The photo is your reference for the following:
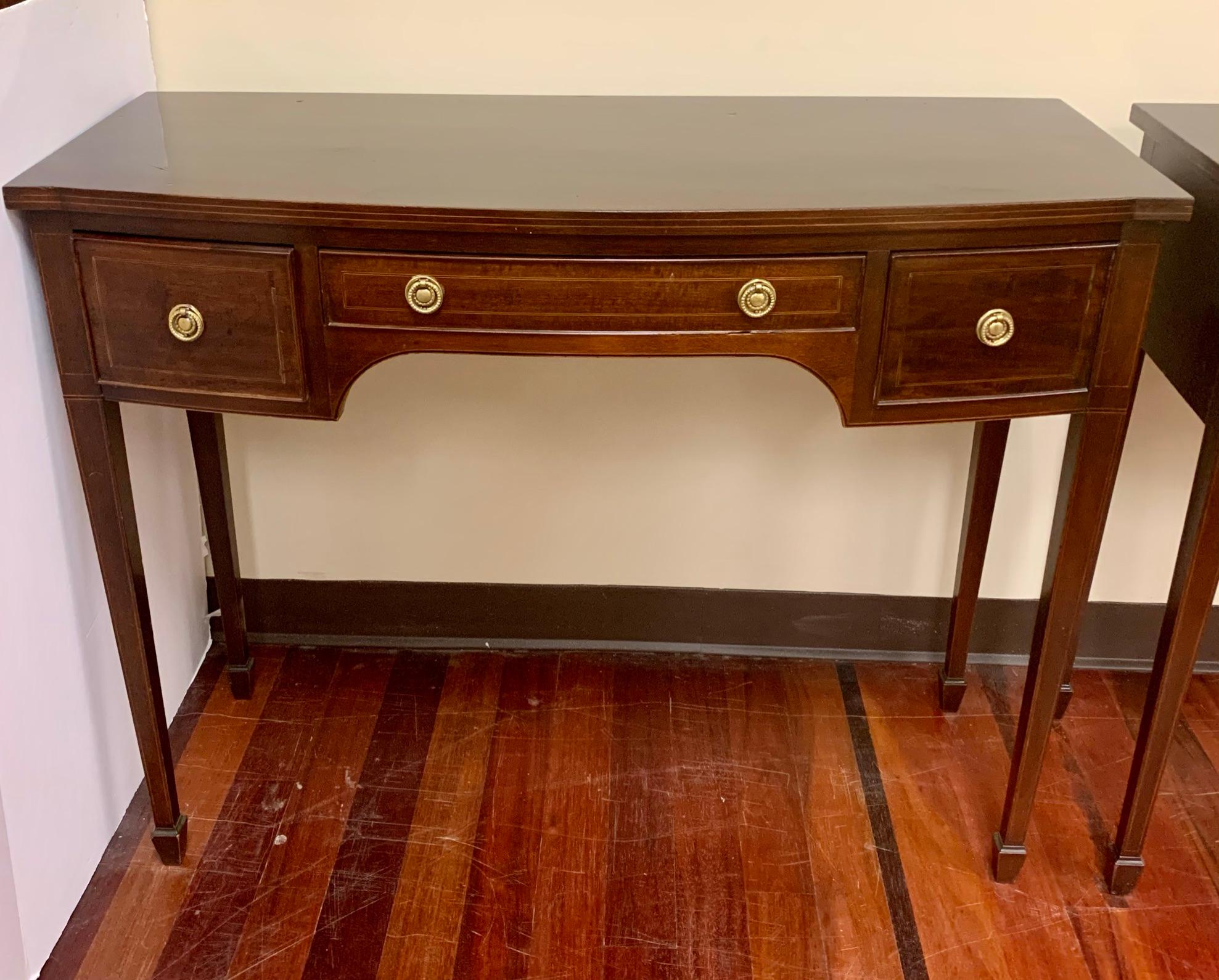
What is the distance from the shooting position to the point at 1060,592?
4.55 feet

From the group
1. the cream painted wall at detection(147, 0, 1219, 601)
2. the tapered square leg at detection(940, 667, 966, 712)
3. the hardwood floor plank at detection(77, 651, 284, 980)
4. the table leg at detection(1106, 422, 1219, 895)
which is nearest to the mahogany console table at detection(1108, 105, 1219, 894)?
the table leg at detection(1106, 422, 1219, 895)

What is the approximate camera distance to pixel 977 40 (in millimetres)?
1589

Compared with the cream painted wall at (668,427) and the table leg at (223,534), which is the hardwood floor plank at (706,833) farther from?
the table leg at (223,534)

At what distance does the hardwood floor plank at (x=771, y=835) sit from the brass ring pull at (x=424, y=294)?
2.76 ft

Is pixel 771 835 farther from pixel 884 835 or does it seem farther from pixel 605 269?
pixel 605 269

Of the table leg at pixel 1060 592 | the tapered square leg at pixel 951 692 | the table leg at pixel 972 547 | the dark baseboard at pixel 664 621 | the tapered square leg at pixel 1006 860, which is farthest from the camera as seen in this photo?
the dark baseboard at pixel 664 621

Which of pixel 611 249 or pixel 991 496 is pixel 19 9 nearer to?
pixel 611 249

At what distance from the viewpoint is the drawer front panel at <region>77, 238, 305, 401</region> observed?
121cm

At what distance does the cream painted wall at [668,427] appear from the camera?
1595 millimetres

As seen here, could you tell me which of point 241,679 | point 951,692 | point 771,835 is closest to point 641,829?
point 771,835

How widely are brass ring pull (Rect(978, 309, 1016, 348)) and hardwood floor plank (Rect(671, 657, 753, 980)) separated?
0.76 meters

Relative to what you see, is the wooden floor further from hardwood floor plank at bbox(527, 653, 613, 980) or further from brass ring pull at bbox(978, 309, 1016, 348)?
brass ring pull at bbox(978, 309, 1016, 348)

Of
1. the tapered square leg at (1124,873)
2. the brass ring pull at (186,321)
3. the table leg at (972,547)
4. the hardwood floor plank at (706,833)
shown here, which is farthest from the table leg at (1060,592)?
the brass ring pull at (186,321)

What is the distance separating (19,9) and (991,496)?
134 cm
